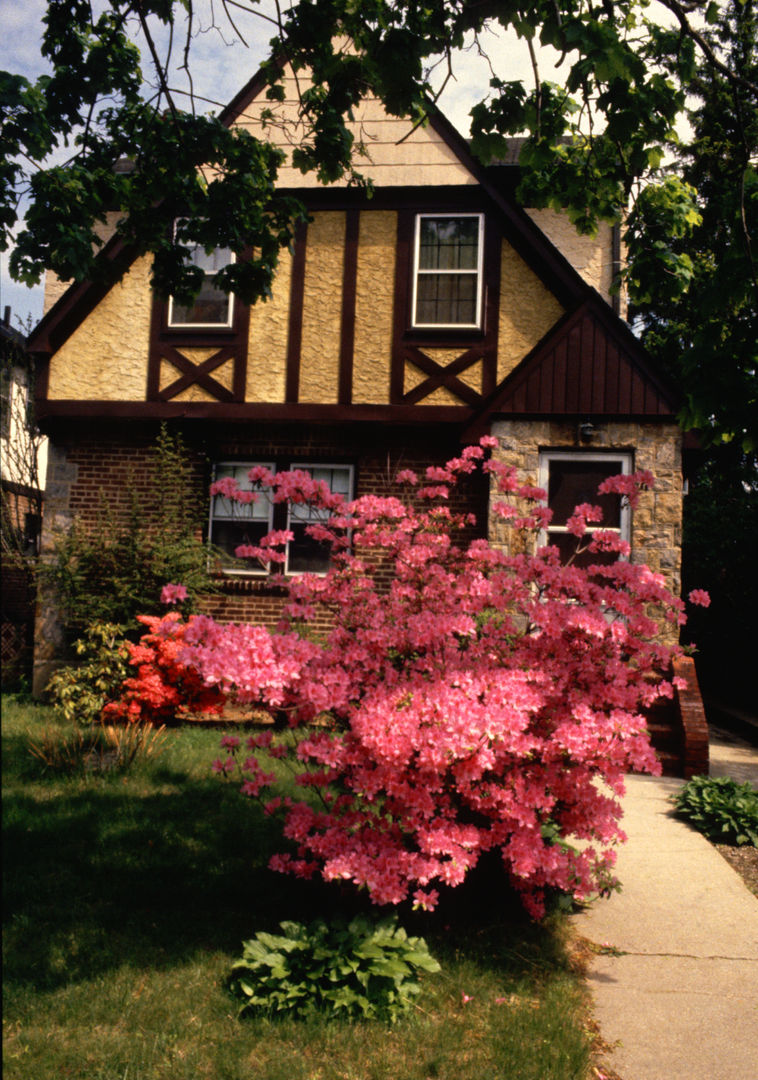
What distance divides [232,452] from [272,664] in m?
7.93

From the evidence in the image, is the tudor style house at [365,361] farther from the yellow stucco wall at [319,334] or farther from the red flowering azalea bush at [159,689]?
the red flowering azalea bush at [159,689]

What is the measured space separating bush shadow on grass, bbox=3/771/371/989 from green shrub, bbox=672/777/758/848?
355 cm

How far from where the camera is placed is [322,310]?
35.3 ft

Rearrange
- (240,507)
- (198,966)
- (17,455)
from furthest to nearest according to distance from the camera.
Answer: (17,455) < (240,507) < (198,966)

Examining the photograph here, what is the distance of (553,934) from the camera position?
4469mm

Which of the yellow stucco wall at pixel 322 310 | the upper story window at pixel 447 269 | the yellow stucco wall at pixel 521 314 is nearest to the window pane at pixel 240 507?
the yellow stucco wall at pixel 322 310

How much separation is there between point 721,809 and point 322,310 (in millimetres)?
7405

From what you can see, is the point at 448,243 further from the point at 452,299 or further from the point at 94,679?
the point at 94,679

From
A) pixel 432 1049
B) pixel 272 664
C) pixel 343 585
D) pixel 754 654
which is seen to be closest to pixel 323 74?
pixel 343 585

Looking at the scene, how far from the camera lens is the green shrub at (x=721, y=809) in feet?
21.5

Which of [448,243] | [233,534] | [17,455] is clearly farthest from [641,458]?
[17,455]

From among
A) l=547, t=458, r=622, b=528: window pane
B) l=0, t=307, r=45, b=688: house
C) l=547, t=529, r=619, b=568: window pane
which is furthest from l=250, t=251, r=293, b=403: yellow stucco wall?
l=0, t=307, r=45, b=688: house

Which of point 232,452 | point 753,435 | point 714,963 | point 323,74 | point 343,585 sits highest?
point 323,74

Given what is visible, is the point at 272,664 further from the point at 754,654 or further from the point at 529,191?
the point at 754,654
